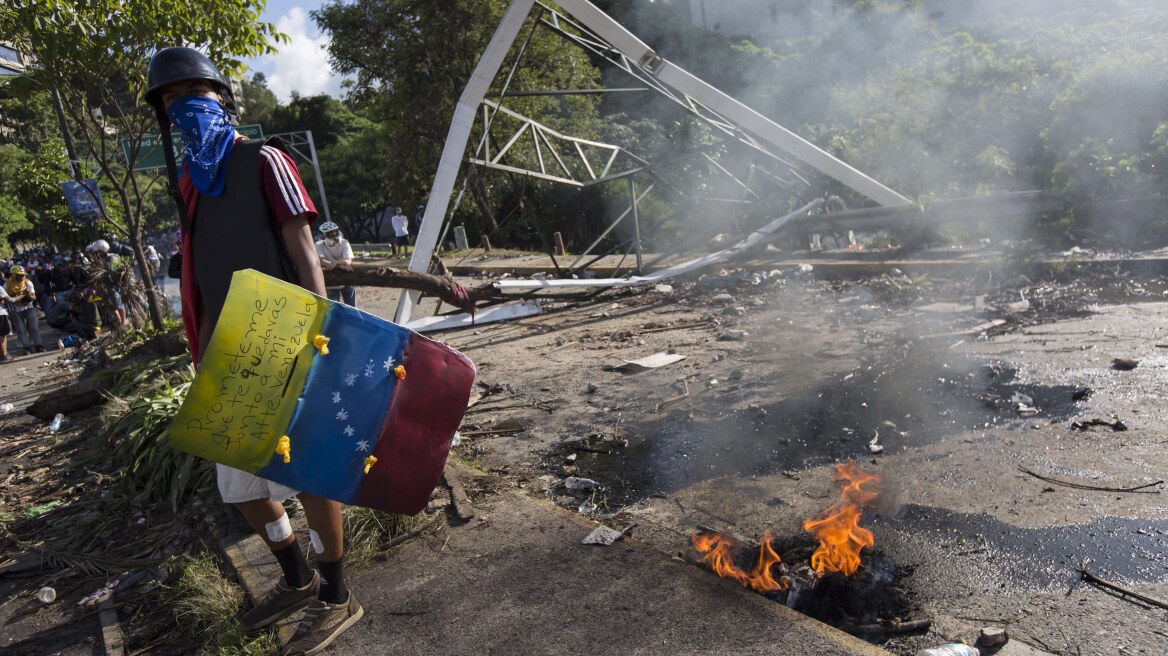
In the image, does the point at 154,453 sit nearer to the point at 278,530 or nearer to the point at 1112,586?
the point at 278,530

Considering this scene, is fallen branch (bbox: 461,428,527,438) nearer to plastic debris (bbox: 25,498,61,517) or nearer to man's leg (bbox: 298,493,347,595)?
man's leg (bbox: 298,493,347,595)

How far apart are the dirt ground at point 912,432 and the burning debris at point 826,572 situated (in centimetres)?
2

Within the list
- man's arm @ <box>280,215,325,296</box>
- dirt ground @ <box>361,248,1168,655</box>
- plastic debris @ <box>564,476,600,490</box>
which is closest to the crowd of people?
dirt ground @ <box>361,248,1168,655</box>

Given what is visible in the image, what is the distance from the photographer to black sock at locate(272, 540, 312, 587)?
8.91 feet

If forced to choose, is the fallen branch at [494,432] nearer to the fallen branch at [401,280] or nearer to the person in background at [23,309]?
the fallen branch at [401,280]

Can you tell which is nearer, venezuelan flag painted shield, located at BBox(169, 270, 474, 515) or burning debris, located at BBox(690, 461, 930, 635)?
venezuelan flag painted shield, located at BBox(169, 270, 474, 515)

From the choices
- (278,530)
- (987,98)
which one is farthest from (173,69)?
(987,98)

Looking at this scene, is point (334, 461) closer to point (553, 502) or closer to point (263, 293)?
point (263, 293)

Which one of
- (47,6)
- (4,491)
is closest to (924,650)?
(4,491)

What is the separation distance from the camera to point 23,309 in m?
12.8

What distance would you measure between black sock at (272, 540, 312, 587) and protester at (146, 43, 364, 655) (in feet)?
0.19

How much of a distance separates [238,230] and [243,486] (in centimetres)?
89

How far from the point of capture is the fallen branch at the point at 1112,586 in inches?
93.6

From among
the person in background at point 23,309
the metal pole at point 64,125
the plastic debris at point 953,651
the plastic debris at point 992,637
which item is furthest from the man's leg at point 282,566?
the person in background at point 23,309
